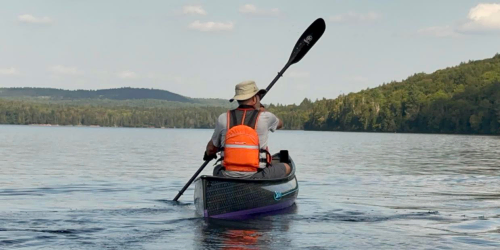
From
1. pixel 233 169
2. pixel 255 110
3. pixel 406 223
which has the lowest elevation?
pixel 406 223

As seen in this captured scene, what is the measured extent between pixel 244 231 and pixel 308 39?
Result: 288 inches

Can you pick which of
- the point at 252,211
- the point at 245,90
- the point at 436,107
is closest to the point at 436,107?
the point at 436,107

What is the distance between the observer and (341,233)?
1232cm

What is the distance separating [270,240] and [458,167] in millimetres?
22246

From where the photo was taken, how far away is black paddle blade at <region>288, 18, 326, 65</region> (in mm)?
18234

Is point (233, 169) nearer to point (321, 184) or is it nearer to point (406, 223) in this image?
point (406, 223)

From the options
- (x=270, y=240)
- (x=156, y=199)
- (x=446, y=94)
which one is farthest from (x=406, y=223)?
(x=446, y=94)

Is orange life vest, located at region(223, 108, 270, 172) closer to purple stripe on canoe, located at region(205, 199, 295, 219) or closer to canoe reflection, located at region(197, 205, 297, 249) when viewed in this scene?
purple stripe on canoe, located at region(205, 199, 295, 219)

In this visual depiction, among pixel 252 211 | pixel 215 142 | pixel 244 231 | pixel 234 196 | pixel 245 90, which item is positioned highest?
pixel 245 90

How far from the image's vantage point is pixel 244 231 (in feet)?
40.6

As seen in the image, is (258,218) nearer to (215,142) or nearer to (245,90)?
(215,142)

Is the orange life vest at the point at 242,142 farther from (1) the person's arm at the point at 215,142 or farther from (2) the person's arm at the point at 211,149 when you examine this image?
(2) the person's arm at the point at 211,149

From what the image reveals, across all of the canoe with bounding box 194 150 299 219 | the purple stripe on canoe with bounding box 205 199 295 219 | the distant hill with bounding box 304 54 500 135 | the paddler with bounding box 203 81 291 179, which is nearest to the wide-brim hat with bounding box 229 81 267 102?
the paddler with bounding box 203 81 291 179

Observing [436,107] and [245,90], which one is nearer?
[245,90]
